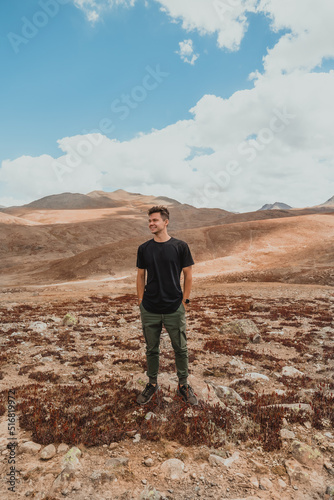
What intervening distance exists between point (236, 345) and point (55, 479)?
860 cm

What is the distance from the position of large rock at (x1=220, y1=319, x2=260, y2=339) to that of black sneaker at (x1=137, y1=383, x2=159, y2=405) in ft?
25.8

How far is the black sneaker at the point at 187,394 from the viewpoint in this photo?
5034 mm

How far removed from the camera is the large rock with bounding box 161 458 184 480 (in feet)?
11.2

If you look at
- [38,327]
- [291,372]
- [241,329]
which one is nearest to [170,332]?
[291,372]

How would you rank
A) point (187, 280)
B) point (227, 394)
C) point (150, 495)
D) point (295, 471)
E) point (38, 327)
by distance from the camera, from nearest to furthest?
1. point (150, 495)
2. point (295, 471)
3. point (187, 280)
4. point (227, 394)
5. point (38, 327)

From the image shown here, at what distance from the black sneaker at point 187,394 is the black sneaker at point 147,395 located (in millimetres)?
511

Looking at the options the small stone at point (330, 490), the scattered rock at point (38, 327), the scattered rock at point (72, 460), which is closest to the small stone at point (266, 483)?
the small stone at point (330, 490)

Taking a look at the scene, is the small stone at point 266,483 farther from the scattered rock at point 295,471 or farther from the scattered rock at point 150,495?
the scattered rock at point 150,495

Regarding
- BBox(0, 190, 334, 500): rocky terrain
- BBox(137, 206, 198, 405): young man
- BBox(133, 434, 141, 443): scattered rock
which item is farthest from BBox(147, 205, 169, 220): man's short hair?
BBox(133, 434, 141, 443): scattered rock

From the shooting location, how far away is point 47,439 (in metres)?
3.98

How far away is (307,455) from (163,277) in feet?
11.1

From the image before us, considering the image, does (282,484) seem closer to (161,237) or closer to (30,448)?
(30,448)

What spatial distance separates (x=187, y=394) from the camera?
5.17m

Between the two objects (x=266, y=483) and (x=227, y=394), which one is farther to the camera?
(x=227, y=394)
